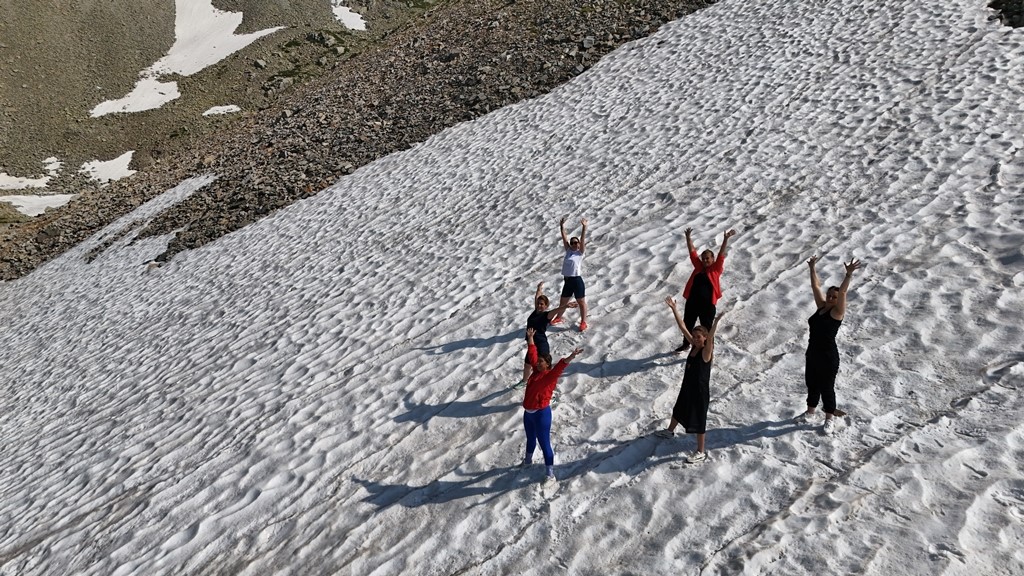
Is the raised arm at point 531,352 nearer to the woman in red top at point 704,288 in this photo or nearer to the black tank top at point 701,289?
the woman in red top at point 704,288

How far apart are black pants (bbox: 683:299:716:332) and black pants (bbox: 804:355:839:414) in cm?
165

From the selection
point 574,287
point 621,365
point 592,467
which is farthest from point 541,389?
point 574,287

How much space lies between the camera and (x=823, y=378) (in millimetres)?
6152

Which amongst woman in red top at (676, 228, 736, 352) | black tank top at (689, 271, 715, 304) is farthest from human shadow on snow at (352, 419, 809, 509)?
black tank top at (689, 271, 715, 304)

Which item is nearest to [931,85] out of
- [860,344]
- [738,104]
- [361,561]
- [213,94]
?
[738,104]

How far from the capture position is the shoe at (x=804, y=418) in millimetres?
6422

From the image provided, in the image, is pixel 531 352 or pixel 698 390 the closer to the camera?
A: pixel 698 390

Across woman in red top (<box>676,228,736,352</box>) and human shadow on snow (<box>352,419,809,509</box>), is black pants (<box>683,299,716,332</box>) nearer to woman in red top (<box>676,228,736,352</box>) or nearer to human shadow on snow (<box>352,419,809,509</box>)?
woman in red top (<box>676,228,736,352</box>)

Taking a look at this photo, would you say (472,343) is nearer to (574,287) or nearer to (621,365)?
(574,287)

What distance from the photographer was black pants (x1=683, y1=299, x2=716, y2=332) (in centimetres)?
784

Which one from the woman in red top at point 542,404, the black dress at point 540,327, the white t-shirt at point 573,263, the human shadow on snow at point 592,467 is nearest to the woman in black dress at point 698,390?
the human shadow on snow at point 592,467

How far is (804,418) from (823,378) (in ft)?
1.85

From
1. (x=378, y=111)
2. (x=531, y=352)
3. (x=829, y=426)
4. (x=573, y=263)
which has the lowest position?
(x=829, y=426)

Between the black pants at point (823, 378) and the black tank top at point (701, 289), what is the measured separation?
1.73 metres
